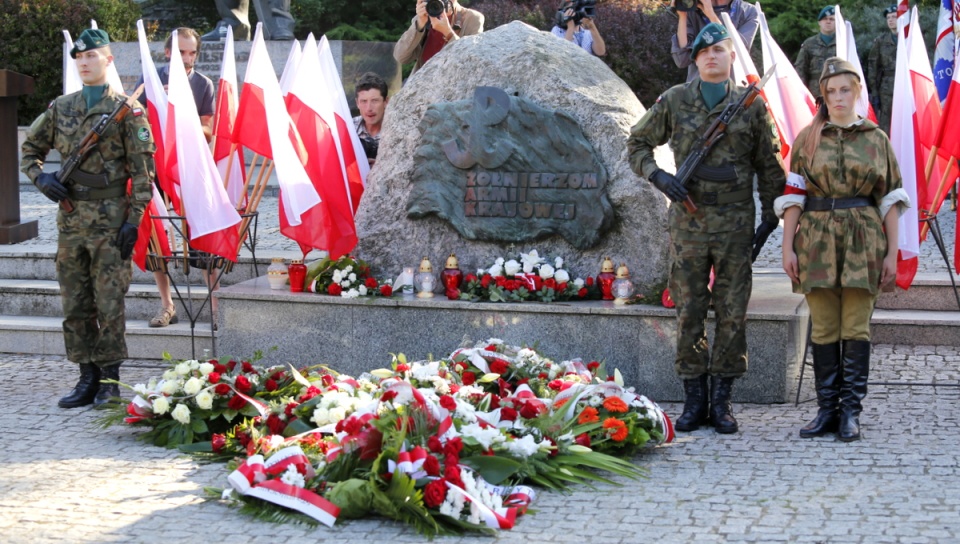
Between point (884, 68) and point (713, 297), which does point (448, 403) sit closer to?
point (713, 297)

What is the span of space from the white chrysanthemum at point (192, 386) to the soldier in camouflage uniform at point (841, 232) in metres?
2.91

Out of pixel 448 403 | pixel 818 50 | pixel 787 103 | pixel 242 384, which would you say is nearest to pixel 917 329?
pixel 787 103

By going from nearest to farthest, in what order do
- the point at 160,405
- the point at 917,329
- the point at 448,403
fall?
1. the point at 448,403
2. the point at 160,405
3. the point at 917,329

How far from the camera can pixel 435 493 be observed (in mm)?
4613

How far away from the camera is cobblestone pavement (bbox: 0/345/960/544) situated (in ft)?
15.1

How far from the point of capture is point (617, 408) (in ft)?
18.5

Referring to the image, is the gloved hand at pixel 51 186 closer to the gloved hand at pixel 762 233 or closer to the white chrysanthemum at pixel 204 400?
the white chrysanthemum at pixel 204 400

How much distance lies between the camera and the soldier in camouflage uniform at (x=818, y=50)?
12.4m

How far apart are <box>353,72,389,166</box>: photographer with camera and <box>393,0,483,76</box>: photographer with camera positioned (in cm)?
29

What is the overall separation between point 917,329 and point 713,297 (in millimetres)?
2496

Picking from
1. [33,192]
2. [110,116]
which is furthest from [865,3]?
[110,116]

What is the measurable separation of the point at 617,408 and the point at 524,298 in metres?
1.62

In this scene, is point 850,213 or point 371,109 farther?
point 371,109

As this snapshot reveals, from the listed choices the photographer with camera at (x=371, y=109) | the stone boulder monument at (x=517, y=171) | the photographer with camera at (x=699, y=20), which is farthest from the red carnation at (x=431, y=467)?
the photographer with camera at (x=699, y=20)
